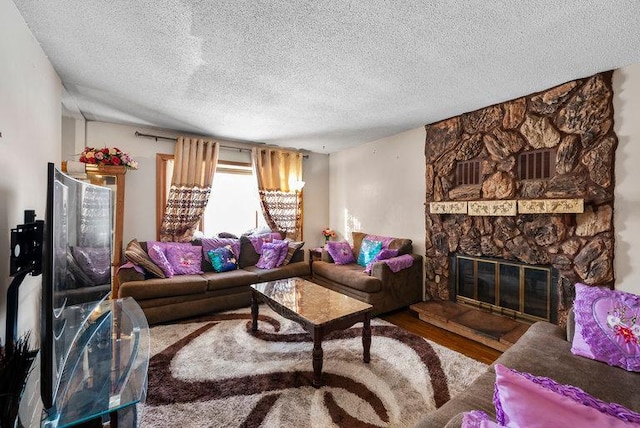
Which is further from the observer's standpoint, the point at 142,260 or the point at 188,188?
the point at 188,188

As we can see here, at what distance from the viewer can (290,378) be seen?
2115 mm

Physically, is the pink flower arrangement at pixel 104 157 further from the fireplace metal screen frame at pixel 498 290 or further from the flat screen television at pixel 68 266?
the fireplace metal screen frame at pixel 498 290

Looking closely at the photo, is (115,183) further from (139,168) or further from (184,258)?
(184,258)

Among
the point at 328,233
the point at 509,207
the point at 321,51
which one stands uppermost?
the point at 321,51

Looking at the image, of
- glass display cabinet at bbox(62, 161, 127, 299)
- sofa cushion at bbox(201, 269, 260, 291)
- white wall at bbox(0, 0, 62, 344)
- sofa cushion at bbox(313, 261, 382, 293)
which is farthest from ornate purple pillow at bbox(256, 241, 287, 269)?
white wall at bbox(0, 0, 62, 344)

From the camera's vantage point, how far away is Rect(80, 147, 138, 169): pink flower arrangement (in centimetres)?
307

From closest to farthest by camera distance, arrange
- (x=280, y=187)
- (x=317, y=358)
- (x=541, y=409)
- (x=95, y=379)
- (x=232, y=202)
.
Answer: (x=541, y=409) → (x=95, y=379) → (x=317, y=358) → (x=232, y=202) → (x=280, y=187)

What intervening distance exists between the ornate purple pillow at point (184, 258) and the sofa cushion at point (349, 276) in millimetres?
1650

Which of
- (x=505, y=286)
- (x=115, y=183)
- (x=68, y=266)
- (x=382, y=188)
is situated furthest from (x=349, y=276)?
(x=115, y=183)

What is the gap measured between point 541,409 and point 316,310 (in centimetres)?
173

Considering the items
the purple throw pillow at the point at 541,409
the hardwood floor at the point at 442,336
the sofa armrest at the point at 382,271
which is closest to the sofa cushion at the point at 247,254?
the sofa armrest at the point at 382,271

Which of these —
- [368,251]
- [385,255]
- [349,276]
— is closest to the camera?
[349,276]

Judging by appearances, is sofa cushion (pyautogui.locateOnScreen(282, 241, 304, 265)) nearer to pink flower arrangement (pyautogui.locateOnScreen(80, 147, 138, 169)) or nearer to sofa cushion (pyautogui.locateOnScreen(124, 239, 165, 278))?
sofa cushion (pyautogui.locateOnScreen(124, 239, 165, 278))

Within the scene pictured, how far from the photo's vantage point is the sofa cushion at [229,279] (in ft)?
11.1
